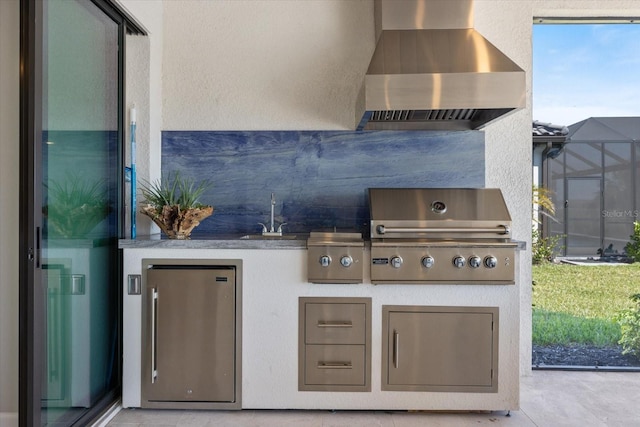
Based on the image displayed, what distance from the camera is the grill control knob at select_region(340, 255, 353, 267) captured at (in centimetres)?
238

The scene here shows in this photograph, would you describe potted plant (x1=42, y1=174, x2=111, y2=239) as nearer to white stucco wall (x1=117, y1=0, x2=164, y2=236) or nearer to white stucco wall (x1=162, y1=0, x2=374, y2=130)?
white stucco wall (x1=117, y1=0, x2=164, y2=236)

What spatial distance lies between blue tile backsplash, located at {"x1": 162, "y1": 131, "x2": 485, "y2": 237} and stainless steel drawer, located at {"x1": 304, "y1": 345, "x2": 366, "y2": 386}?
35.8 inches

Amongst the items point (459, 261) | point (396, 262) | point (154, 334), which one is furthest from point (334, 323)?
point (154, 334)

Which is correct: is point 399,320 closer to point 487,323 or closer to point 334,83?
point 487,323

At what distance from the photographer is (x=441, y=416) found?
2475 millimetres

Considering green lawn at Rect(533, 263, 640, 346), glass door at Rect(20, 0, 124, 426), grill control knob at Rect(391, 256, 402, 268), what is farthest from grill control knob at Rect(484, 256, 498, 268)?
glass door at Rect(20, 0, 124, 426)

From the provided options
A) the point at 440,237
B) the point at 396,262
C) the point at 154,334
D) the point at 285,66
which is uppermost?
the point at 285,66

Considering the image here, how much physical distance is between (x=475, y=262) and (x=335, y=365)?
911 mm

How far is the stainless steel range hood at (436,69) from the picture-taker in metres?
2.40

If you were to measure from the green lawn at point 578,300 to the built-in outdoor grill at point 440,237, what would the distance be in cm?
94

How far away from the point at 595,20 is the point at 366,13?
158 centimetres

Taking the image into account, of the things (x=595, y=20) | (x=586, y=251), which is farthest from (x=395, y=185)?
(x=595, y=20)

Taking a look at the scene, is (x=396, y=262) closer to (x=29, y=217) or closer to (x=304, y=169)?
(x=304, y=169)

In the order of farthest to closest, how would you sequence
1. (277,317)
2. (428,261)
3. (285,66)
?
(285,66) < (277,317) < (428,261)
